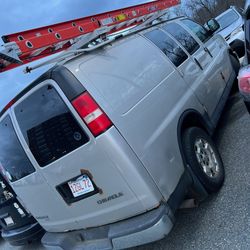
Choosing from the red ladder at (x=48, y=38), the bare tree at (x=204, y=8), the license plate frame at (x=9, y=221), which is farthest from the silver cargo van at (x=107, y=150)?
the bare tree at (x=204, y=8)

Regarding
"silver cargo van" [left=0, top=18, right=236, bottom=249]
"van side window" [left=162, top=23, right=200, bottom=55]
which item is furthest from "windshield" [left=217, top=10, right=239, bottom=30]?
"silver cargo van" [left=0, top=18, right=236, bottom=249]

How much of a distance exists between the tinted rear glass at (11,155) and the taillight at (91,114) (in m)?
0.90

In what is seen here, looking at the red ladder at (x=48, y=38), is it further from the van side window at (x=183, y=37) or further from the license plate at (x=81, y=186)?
the license plate at (x=81, y=186)

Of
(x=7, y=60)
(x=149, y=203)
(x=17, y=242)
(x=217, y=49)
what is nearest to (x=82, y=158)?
(x=149, y=203)

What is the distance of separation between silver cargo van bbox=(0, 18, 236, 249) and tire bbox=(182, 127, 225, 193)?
0.6 inches

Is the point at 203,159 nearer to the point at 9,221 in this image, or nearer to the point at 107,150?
the point at 107,150

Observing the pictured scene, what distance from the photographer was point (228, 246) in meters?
3.61

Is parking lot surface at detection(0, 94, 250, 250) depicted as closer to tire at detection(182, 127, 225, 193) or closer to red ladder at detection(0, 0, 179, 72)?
tire at detection(182, 127, 225, 193)

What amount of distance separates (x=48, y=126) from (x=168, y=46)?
219cm

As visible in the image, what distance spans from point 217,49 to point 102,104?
404 centimetres

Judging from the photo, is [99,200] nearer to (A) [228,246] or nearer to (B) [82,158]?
(B) [82,158]

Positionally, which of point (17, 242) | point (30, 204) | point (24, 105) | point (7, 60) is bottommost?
point (17, 242)

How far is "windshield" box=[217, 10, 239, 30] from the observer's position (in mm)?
11892

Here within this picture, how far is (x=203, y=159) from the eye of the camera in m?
4.45
